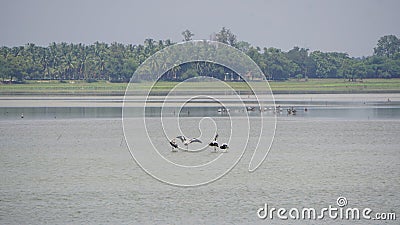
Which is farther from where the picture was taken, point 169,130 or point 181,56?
point 169,130

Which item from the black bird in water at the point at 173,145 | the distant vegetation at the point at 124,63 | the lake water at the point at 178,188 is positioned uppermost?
the distant vegetation at the point at 124,63

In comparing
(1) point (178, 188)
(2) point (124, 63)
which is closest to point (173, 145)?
(1) point (178, 188)

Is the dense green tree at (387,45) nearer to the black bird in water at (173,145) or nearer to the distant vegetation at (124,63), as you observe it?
the distant vegetation at (124,63)

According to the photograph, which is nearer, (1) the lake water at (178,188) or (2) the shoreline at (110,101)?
(1) the lake water at (178,188)

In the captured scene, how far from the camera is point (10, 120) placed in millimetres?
51000

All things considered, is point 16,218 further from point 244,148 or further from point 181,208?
point 244,148

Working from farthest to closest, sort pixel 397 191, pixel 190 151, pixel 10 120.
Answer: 1. pixel 10 120
2. pixel 190 151
3. pixel 397 191

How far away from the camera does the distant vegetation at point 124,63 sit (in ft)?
451

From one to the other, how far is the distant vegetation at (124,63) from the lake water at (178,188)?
98.2m

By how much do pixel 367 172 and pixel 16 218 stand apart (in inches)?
496

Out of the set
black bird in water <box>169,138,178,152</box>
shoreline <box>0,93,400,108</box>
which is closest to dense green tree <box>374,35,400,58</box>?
shoreline <box>0,93,400,108</box>

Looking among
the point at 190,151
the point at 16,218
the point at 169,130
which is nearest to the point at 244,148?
the point at 190,151

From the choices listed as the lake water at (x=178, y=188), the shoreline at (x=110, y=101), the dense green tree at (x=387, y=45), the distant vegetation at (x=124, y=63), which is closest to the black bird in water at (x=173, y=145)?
the lake water at (x=178, y=188)

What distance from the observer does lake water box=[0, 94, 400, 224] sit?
61.8ft
